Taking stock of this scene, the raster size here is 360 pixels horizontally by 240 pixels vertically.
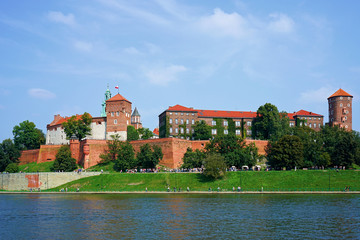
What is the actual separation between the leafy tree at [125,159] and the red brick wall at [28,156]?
20748mm

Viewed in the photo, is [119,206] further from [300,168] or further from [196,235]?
[300,168]

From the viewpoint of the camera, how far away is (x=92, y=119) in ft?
269

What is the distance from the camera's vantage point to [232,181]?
2143 inches

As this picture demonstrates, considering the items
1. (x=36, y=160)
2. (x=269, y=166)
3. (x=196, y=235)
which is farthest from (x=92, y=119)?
(x=196, y=235)

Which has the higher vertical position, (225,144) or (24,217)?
(225,144)

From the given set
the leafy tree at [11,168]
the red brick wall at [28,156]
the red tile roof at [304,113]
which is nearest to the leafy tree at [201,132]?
the red tile roof at [304,113]

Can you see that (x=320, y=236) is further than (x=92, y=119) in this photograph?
No

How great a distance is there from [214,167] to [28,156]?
42.6 m

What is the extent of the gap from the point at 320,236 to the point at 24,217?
75.7ft

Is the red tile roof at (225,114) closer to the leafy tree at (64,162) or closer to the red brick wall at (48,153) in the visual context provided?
the leafy tree at (64,162)

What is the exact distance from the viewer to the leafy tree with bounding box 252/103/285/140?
76.2 metres

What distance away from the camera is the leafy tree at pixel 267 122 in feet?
250

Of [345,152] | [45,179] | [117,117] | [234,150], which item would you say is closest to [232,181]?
[234,150]

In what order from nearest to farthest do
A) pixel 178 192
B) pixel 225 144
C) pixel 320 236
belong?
pixel 320 236, pixel 178 192, pixel 225 144
